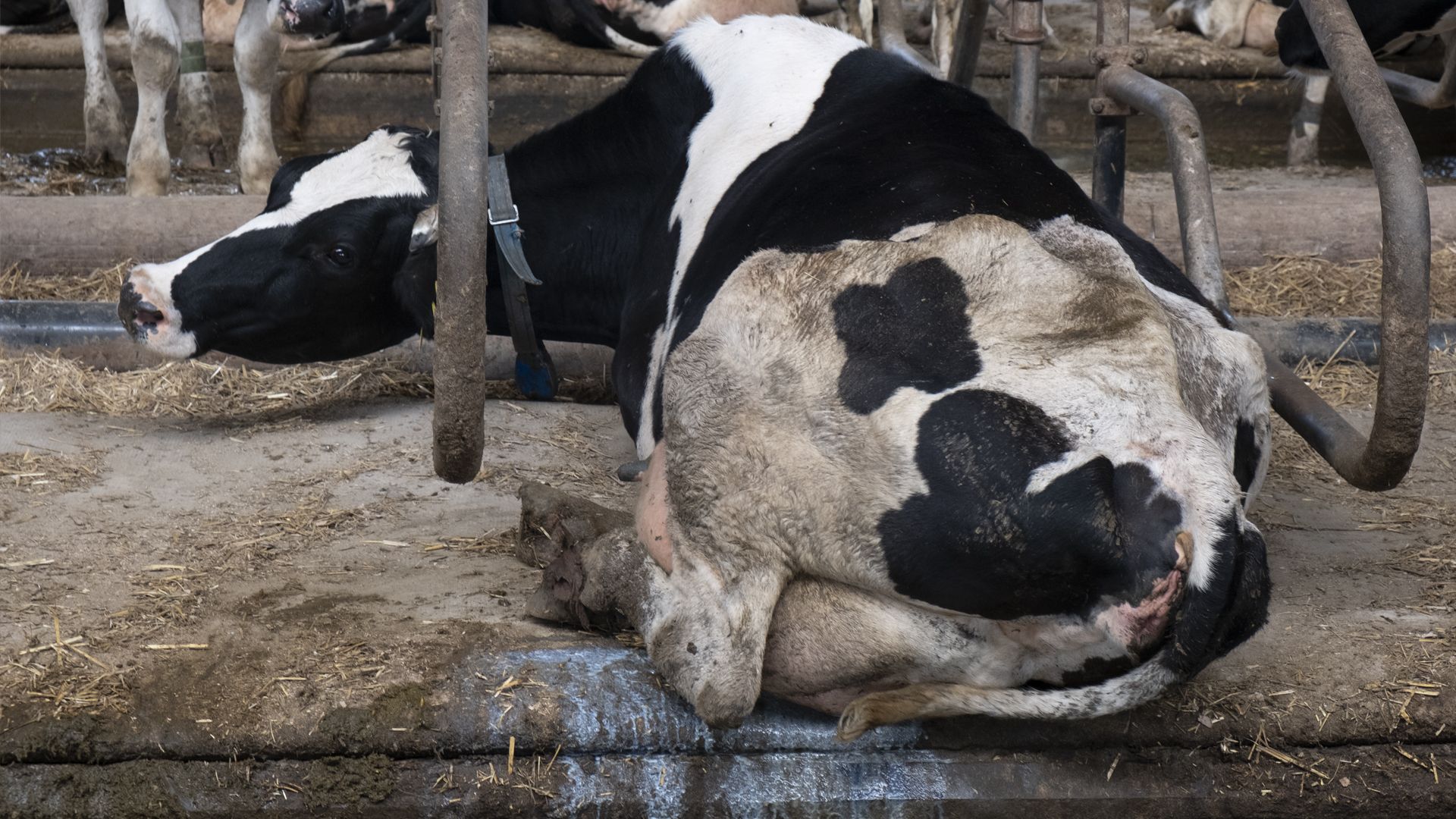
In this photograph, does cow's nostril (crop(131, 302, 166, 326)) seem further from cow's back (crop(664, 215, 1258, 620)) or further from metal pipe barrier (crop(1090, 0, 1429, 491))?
metal pipe barrier (crop(1090, 0, 1429, 491))

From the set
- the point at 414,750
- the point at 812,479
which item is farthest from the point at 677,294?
the point at 414,750

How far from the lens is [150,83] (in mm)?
6098

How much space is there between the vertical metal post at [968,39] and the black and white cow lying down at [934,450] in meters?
1.75

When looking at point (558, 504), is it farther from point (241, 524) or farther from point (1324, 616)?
point (1324, 616)

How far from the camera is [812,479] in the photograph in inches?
90.5

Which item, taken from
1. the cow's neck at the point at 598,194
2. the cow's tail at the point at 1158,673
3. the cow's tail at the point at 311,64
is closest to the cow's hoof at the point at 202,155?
the cow's tail at the point at 311,64

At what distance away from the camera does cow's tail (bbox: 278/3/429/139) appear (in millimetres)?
8812

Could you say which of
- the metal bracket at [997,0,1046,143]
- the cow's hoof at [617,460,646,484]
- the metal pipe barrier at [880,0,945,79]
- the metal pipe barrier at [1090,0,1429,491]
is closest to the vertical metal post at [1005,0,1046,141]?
the metal bracket at [997,0,1046,143]

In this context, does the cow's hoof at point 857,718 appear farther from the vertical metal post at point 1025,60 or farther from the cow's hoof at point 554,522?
the vertical metal post at point 1025,60

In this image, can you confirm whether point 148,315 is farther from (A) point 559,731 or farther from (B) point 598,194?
(A) point 559,731

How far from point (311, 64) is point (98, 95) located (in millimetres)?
1920

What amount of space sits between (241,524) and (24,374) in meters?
1.57

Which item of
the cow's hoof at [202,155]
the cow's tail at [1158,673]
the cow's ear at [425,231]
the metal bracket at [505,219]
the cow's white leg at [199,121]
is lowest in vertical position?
the cow's hoof at [202,155]

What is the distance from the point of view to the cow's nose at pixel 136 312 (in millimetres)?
3959
